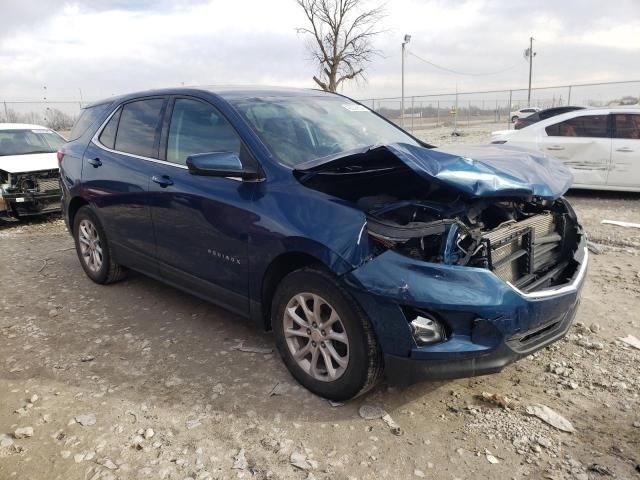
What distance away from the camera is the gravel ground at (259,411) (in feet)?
8.22

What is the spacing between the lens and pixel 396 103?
3197 centimetres

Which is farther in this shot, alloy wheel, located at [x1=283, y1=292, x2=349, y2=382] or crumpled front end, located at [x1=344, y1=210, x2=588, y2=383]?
alloy wheel, located at [x1=283, y1=292, x2=349, y2=382]

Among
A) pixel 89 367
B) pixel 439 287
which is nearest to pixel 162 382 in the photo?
pixel 89 367

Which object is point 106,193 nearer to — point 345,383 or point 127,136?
point 127,136

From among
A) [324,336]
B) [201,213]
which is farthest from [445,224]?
[201,213]

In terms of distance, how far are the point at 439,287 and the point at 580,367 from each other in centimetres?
147

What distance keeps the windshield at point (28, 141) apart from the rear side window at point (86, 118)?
4.20 m

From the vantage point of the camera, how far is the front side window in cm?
347

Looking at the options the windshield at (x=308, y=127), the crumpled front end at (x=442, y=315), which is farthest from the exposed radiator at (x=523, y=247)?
the windshield at (x=308, y=127)

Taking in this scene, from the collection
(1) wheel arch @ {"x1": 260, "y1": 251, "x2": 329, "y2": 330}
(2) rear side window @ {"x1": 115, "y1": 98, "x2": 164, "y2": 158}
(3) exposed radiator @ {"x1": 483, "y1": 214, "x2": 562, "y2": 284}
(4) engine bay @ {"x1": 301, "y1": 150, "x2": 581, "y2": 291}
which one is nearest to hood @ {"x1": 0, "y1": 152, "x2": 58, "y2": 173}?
(2) rear side window @ {"x1": 115, "y1": 98, "x2": 164, "y2": 158}

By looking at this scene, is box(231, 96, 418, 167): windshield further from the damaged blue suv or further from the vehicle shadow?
the vehicle shadow

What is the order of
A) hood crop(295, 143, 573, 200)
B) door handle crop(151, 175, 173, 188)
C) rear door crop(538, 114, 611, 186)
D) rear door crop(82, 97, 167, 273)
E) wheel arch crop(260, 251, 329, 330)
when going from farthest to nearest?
rear door crop(538, 114, 611, 186) < rear door crop(82, 97, 167, 273) < door handle crop(151, 175, 173, 188) < wheel arch crop(260, 251, 329, 330) < hood crop(295, 143, 573, 200)

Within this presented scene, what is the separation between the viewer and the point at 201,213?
3.49 metres

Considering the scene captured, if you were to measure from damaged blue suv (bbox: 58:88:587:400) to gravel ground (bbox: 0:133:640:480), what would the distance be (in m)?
0.32
